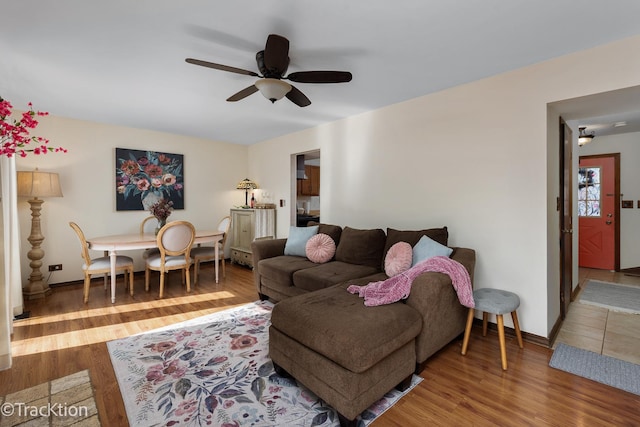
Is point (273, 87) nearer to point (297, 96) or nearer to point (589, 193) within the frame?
point (297, 96)

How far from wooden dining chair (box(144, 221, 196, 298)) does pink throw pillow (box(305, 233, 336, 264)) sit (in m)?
1.61

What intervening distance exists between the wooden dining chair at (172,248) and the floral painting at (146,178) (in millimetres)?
1275

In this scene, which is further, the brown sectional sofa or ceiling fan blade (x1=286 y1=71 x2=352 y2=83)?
ceiling fan blade (x1=286 y1=71 x2=352 y2=83)

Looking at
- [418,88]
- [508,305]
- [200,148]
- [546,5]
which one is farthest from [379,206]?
[200,148]

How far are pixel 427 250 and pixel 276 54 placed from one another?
1985 mm

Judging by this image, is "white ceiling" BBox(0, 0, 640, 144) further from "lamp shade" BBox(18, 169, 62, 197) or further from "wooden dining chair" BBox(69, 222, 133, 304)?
"wooden dining chair" BBox(69, 222, 133, 304)

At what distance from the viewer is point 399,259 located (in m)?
2.60

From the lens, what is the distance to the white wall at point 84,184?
3.91m

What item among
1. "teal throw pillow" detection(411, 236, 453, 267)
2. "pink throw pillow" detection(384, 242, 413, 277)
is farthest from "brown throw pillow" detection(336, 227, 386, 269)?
"teal throw pillow" detection(411, 236, 453, 267)

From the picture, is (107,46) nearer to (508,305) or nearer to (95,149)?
(95,149)

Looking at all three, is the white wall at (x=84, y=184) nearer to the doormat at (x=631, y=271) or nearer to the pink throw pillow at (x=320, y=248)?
the pink throw pillow at (x=320, y=248)

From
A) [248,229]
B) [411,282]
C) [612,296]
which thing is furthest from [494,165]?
[248,229]

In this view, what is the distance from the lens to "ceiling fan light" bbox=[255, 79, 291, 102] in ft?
6.88

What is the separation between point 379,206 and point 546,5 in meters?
2.33
